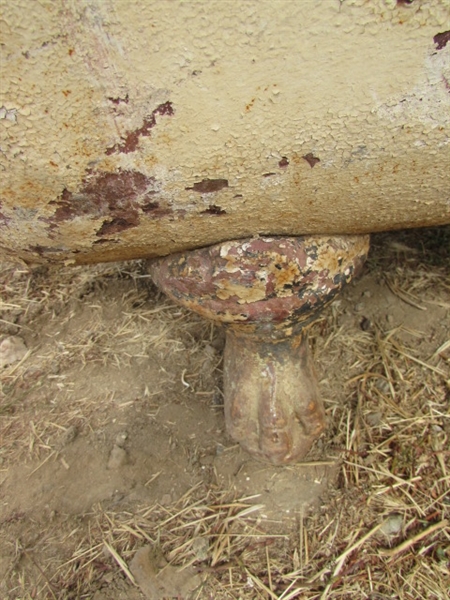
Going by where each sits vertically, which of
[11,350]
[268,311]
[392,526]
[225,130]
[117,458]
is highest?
[225,130]

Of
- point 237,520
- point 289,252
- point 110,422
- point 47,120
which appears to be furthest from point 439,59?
point 110,422

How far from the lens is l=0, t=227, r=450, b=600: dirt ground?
0.98m

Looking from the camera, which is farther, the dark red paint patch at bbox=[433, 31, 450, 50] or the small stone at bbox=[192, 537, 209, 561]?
the small stone at bbox=[192, 537, 209, 561]

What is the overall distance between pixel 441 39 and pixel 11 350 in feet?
4.11

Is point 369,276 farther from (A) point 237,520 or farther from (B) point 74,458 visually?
(B) point 74,458

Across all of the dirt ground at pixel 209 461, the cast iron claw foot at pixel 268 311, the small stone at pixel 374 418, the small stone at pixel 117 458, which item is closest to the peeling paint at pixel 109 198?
the cast iron claw foot at pixel 268 311

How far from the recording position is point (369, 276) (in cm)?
146

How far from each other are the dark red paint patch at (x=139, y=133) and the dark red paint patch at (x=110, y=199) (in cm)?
3

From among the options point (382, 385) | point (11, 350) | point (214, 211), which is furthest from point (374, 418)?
point (11, 350)

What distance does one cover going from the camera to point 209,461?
1.14 meters

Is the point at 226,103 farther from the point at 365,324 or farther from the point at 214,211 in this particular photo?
the point at 365,324

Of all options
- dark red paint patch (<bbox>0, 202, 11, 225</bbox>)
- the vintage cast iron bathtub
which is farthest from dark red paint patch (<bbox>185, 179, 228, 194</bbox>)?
dark red paint patch (<bbox>0, 202, 11, 225</bbox>)

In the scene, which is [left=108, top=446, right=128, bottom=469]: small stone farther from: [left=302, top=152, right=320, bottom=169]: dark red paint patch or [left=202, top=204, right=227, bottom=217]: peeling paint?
[left=302, top=152, right=320, bottom=169]: dark red paint patch

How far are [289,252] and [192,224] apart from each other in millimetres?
161
